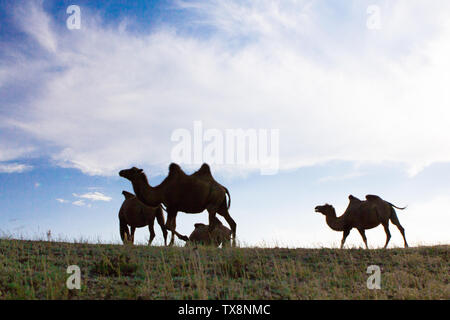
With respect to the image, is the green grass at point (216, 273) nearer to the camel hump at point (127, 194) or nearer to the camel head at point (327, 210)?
the camel hump at point (127, 194)

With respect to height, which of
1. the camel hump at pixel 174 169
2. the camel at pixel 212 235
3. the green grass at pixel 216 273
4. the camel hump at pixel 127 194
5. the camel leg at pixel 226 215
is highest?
the camel hump at pixel 174 169

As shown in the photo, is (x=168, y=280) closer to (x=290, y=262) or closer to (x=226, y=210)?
(x=290, y=262)

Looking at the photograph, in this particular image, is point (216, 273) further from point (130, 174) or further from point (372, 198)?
point (372, 198)

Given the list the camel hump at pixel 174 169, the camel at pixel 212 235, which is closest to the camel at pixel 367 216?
the camel at pixel 212 235

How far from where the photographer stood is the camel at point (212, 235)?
14797mm

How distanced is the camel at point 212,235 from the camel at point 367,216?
5.28 m

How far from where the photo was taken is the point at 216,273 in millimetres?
9172

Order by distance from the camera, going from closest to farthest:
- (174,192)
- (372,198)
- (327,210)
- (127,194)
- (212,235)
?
(174,192)
(212,235)
(127,194)
(372,198)
(327,210)

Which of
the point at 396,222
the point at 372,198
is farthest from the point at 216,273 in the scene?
the point at 396,222

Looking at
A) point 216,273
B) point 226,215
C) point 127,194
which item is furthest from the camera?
point 127,194

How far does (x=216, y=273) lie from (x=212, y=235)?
5548mm

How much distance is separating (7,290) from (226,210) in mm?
7384

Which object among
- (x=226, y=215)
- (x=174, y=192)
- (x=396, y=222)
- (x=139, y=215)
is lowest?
(x=396, y=222)
